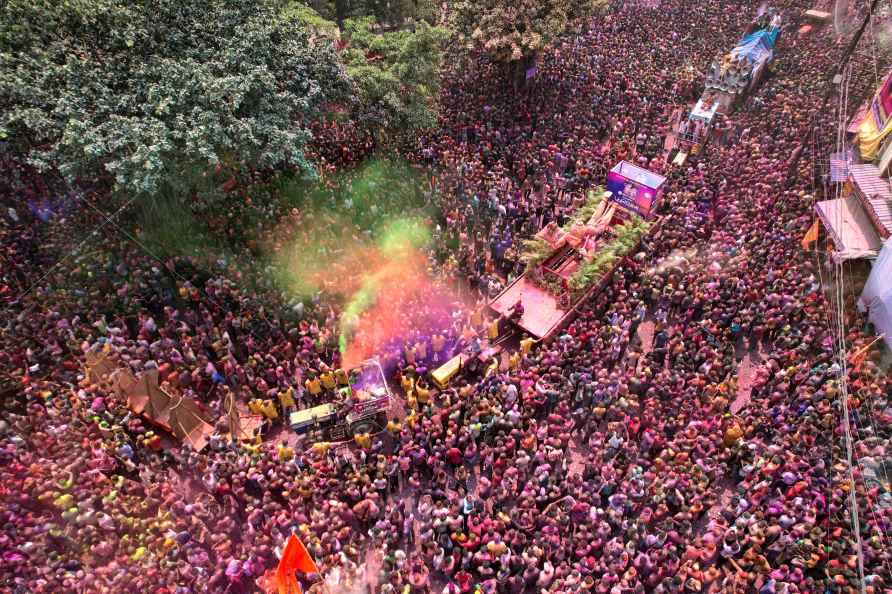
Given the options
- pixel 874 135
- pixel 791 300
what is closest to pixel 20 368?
pixel 791 300

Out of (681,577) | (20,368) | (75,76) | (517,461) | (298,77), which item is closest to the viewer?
(681,577)

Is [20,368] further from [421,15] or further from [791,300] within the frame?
[421,15]

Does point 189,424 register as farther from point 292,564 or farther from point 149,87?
point 149,87

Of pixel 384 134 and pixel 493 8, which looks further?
pixel 493 8

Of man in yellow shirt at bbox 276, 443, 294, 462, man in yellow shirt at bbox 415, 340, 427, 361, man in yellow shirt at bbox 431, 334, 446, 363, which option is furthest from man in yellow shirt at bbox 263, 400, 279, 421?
man in yellow shirt at bbox 431, 334, 446, 363

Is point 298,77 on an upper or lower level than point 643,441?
upper

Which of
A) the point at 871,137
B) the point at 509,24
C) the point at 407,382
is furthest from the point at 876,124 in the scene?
the point at 407,382
